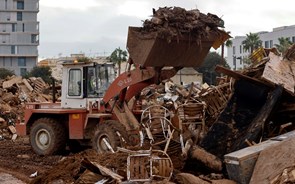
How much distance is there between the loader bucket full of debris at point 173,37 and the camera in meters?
12.0

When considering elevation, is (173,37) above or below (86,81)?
above

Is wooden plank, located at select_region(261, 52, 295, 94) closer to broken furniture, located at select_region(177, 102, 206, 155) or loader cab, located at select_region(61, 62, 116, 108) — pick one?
broken furniture, located at select_region(177, 102, 206, 155)

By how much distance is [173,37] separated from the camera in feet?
39.7

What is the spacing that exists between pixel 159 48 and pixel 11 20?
81.1 metres

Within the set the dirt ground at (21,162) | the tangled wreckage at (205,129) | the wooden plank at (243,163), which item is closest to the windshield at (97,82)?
the dirt ground at (21,162)

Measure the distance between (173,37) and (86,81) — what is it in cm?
429

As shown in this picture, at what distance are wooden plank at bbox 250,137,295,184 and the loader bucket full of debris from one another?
441 centimetres

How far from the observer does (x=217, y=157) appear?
966cm

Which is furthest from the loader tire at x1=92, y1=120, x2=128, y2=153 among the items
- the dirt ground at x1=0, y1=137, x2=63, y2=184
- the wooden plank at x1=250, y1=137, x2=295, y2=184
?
the wooden plank at x1=250, y1=137, x2=295, y2=184

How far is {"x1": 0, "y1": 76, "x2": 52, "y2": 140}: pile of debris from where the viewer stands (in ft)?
78.0

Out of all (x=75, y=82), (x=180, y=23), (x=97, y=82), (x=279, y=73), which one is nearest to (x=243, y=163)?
(x=279, y=73)

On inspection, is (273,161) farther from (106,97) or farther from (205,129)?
(106,97)

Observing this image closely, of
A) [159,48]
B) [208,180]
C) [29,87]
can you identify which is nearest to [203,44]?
[159,48]

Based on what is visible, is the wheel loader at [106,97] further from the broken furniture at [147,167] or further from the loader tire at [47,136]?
the broken furniture at [147,167]
